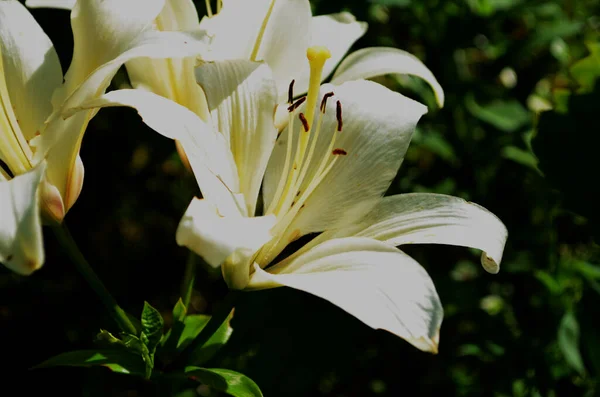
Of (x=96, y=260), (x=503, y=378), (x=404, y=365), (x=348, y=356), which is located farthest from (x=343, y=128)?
(x=96, y=260)

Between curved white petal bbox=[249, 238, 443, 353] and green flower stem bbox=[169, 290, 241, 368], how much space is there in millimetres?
80

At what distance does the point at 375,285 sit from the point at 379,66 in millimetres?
497

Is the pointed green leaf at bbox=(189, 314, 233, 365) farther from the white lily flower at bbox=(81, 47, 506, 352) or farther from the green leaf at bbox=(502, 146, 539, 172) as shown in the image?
the green leaf at bbox=(502, 146, 539, 172)

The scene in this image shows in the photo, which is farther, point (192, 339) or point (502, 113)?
point (502, 113)

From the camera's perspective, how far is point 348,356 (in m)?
1.75

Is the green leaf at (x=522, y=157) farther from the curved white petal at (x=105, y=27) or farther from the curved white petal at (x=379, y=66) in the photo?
the curved white petal at (x=105, y=27)

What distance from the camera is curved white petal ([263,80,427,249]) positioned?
116 cm

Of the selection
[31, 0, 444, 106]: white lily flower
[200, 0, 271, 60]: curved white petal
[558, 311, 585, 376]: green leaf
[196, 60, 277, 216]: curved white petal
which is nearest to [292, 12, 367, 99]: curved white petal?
[31, 0, 444, 106]: white lily flower

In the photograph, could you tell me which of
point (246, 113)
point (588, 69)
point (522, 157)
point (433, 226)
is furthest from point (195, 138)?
point (588, 69)

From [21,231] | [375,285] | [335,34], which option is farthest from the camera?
[335,34]

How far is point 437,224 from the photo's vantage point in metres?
1.10

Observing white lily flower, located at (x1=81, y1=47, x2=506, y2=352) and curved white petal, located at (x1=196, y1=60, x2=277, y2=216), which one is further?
curved white petal, located at (x1=196, y1=60, x2=277, y2=216)

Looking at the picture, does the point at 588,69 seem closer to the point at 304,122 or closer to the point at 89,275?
the point at 304,122

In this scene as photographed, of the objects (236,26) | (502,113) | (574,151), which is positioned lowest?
(502,113)
